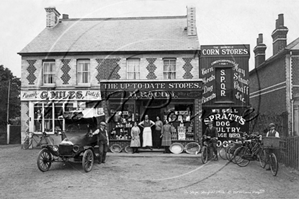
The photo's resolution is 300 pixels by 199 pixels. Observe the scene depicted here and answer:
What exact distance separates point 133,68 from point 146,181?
405 inches

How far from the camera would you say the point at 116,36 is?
60.3 ft

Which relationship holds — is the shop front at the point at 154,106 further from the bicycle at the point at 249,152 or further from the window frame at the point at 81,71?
the bicycle at the point at 249,152

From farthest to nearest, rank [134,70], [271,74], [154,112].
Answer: [271,74], [134,70], [154,112]

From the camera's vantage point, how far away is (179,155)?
13.9 metres

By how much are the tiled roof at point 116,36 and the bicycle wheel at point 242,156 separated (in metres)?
7.68

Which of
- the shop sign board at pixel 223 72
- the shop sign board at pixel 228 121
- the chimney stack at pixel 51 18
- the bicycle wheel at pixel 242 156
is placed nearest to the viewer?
the bicycle wheel at pixel 242 156

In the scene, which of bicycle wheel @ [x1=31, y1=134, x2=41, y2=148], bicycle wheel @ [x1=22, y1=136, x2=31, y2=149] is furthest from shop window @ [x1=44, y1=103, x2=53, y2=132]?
bicycle wheel @ [x1=22, y1=136, x2=31, y2=149]

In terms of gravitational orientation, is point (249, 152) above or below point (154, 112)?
below

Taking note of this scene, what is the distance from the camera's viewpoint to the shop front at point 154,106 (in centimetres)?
1547

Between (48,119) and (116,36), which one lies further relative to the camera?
(116,36)

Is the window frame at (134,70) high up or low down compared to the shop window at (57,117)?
up

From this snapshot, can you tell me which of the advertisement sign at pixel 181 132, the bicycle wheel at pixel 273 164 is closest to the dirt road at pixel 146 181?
the bicycle wheel at pixel 273 164

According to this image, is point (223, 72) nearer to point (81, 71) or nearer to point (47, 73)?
point (81, 71)

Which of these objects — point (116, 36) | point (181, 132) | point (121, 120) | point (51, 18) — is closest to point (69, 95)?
point (121, 120)
